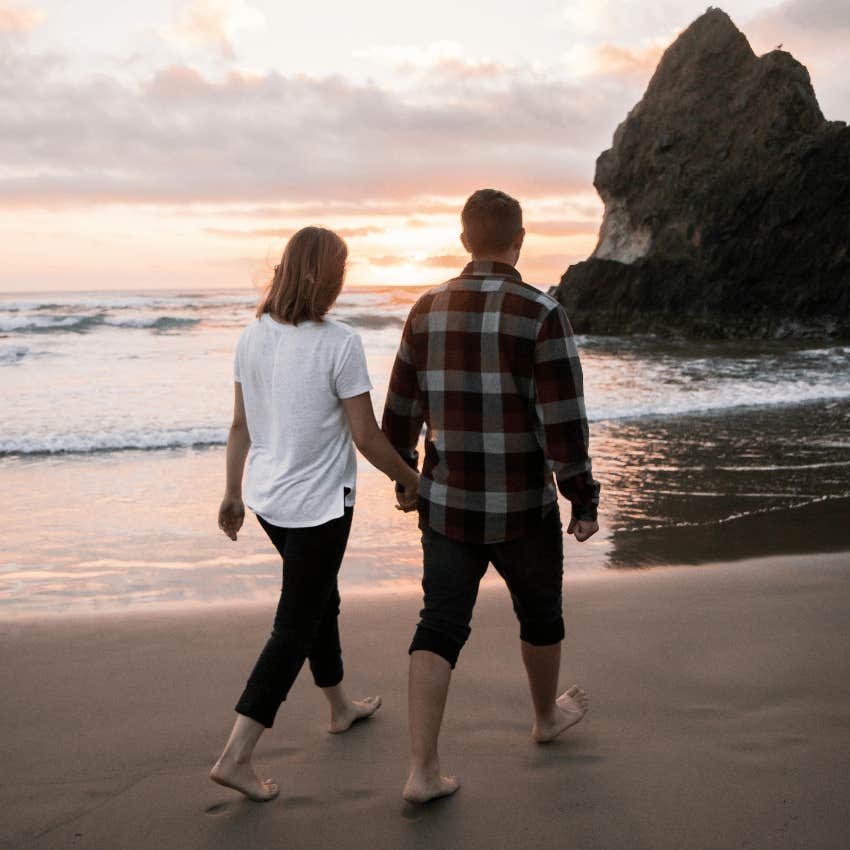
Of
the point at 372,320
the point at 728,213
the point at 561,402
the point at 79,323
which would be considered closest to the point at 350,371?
the point at 561,402

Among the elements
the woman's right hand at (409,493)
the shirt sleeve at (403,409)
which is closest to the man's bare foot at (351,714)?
the woman's right hand at (409,493)

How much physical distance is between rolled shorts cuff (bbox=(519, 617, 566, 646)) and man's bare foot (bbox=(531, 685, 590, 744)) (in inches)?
14.0

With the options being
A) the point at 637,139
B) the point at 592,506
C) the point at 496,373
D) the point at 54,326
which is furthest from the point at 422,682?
the point at 637,139

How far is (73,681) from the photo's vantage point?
3.51 meters

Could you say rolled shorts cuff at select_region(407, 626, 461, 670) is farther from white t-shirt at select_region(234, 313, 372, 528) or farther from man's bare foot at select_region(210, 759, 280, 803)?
man's bare foot at select_region(210, 759, 280, 803)

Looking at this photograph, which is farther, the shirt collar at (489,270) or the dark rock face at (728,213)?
the dark rock face at (728,213)

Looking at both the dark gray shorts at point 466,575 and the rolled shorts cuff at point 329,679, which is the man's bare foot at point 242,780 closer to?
the rolled shorts cuff at point 329,679

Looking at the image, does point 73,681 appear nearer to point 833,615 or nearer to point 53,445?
point 833,615

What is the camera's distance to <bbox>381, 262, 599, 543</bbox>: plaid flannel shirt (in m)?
2.45

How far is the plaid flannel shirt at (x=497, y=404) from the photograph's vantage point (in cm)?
245

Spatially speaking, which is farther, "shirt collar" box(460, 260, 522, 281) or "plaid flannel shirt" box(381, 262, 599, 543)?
"shirt collar" box(460, 260, 522, 281)

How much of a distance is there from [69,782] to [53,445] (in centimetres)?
722

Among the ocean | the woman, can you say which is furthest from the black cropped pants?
the ocean

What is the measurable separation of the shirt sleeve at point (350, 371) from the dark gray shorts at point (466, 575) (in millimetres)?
462
